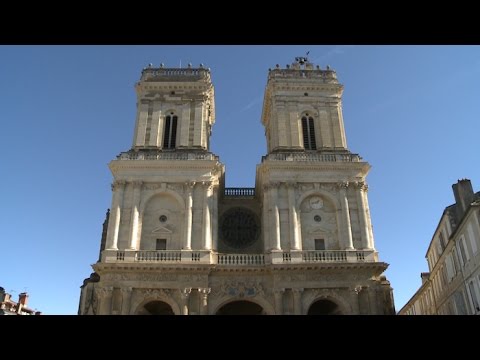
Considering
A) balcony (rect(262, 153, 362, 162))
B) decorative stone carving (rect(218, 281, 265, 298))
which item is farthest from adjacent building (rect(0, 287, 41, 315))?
balcony (rect(262, 153, 362, 162))

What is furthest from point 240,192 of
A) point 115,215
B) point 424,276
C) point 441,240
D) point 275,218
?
point 424,276

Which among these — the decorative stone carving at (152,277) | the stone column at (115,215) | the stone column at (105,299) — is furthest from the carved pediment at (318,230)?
the stone column at (105,299)

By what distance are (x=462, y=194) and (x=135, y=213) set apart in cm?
2166

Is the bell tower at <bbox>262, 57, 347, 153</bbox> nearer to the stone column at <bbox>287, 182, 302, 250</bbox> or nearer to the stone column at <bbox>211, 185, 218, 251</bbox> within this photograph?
the stone column at <bbox>287, 182, 302, 250</bbox>

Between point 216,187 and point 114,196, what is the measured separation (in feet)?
23.8

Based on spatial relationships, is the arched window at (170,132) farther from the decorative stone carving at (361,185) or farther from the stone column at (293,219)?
the decorative stone carving at (361,185)

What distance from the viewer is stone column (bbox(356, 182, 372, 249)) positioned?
30469mm

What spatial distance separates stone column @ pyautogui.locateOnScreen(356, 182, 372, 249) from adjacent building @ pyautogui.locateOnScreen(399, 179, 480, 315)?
518 cm

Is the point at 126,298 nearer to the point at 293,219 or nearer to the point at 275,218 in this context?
the point at 275,218

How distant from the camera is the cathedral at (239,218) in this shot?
93.1 ft

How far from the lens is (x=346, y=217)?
1233 inches

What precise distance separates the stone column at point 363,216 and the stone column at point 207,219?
410 inches

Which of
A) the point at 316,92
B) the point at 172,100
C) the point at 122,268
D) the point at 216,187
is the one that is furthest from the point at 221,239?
the point at 316,92
